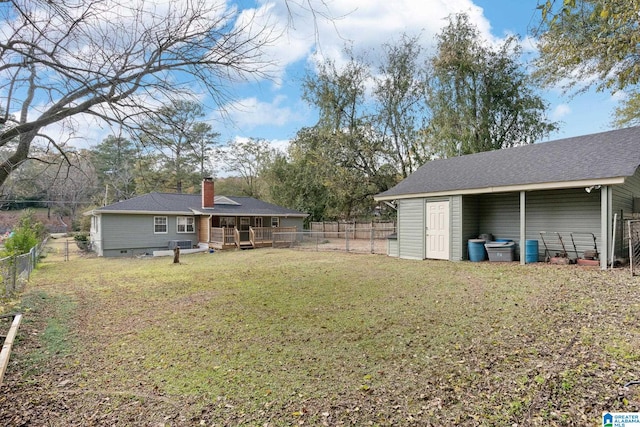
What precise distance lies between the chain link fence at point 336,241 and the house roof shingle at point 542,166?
15.1ft

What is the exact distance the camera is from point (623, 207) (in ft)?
33.8

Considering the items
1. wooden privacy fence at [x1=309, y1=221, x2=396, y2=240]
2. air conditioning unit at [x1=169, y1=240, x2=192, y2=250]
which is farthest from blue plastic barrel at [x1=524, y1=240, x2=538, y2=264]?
air conditioning unit at [x1=169, y1=240, x2=192, y2=250]

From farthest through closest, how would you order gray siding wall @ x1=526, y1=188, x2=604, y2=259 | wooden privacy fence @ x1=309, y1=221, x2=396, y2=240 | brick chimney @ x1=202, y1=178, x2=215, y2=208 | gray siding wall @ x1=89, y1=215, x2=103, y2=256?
wooden privacy fence @ x1=309, y1=221, x2=396, y2=240
brick chimney @ x1=202, y1=178, x2=215, y2=208
gray siding wall @ x1=89, y1=215, x2=103, y2=256
gray siding wall @ x1=526, y1=188, x2=604, y2=259

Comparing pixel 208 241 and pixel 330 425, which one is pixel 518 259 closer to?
pixel 330 425

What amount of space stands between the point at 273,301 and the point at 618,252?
34.2 feet

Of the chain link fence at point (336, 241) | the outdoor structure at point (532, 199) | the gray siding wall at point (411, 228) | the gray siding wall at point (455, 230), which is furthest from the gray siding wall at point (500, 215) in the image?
the chain link fence at point (336, 241)

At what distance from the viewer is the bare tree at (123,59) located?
3.26 m

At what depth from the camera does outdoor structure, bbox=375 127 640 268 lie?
9273 millimetres

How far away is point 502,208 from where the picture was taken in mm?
12352

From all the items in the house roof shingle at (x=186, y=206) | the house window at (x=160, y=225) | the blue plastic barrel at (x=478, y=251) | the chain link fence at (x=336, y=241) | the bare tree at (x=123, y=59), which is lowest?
the chain link fence at (x=336, y=241)

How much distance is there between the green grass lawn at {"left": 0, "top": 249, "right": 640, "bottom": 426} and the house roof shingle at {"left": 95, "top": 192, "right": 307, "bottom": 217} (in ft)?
38.8

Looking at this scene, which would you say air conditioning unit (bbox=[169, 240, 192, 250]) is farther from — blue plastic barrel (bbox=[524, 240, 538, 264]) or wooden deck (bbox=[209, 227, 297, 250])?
Result: blue plastic barrel (bbox=[524, 240, 538, 264])

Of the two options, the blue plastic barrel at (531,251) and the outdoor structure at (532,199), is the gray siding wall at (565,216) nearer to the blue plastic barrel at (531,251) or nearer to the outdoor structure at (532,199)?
the outdoor structure at (532,199)

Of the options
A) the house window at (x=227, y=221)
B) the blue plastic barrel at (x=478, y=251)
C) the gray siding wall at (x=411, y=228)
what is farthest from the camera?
the house window at (x=227, y=221)
